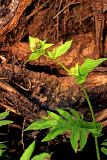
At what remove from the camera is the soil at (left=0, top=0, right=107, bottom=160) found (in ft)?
8.80

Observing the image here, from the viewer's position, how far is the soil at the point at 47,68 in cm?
268

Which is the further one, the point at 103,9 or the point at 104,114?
the point at 103,9

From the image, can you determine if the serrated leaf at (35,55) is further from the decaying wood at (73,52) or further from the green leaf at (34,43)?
the decaying wood at (73,52)

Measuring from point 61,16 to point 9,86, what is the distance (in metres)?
0.82

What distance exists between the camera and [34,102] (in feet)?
8.92

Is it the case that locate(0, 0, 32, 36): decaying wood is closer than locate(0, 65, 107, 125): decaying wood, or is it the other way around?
locate(0, 65, 107, 125): decaying wood

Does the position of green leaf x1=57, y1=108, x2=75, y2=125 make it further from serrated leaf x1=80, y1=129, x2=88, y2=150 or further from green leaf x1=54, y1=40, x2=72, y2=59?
green leaf x1=54, y1=40, x2=72, y2=59

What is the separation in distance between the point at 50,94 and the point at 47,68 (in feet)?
1.16

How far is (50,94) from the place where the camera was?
269 cm

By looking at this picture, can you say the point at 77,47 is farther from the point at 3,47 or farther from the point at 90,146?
the point at 90,146

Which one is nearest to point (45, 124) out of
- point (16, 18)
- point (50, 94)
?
point (50, 94)

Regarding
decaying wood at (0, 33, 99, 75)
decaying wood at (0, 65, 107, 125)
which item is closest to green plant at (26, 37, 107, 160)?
decaying wood at (0, 65, 107, 125)

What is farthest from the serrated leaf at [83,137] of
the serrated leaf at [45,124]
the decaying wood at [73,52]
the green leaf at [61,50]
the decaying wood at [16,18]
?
the decaying wood at [16,18]

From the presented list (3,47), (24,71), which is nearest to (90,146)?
(24,71)
